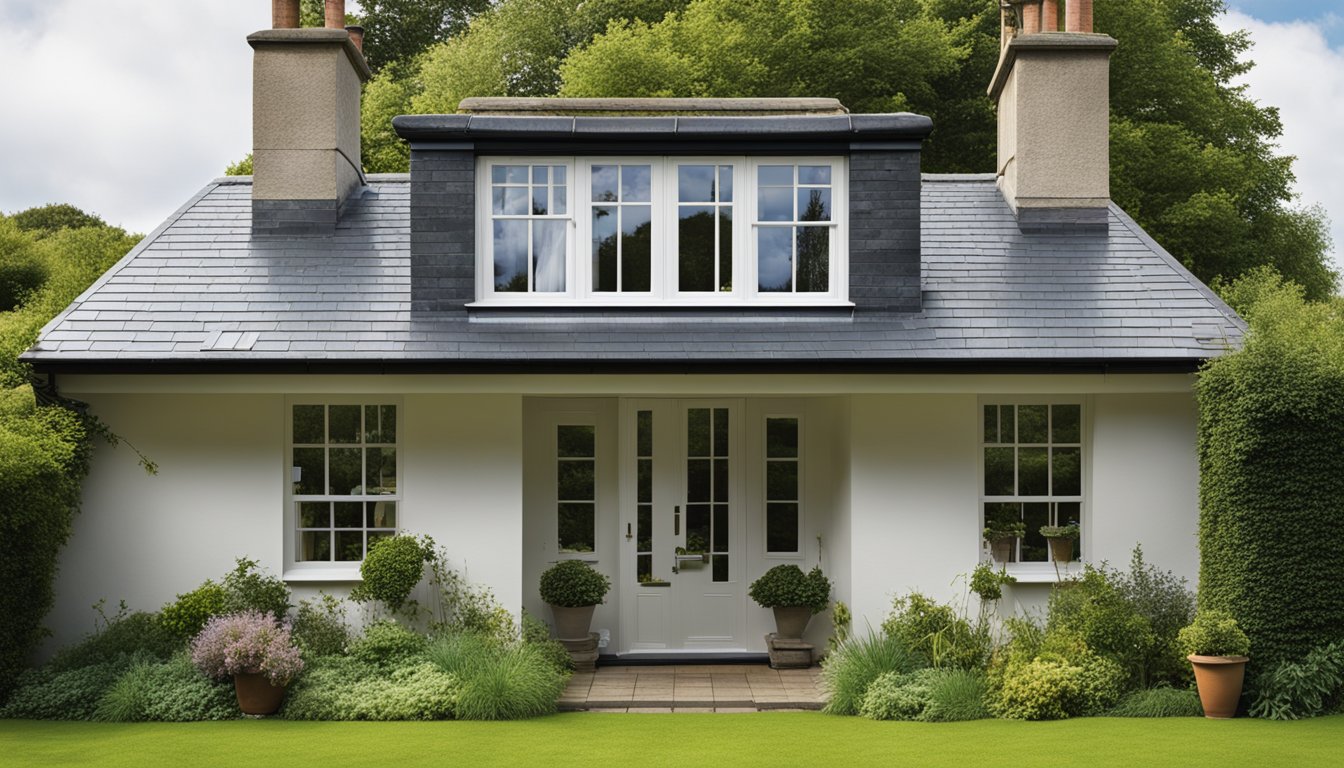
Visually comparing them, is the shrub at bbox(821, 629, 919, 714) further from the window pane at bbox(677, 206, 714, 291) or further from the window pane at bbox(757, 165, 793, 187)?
the window pane at bbox(757, 165, 793, 187)

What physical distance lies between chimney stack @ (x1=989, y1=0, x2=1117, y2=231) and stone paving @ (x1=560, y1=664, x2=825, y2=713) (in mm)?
6019

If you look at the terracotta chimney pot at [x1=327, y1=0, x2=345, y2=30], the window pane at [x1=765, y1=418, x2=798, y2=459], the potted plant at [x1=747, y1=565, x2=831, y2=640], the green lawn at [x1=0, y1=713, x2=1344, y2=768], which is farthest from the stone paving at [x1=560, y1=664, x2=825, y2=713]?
the terracotta chimney pot at [x1=327, y1=0, x2=345, y2=30]

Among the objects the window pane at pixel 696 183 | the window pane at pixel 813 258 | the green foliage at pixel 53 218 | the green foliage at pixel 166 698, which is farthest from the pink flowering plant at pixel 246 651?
the green foliage at pixel 53 218

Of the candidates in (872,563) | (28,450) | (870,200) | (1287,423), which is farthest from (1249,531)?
(28,450)

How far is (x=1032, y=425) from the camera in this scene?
12.5 m

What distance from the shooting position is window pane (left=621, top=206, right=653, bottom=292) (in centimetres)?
1283

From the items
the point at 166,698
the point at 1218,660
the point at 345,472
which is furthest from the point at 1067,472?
the point at 166,698

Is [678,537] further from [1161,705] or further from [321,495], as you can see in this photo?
[1161,705]

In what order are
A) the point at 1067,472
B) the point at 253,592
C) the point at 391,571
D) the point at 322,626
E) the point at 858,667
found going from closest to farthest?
the point at 858,667, the point at 391,571, the point at 253,592, the point at 322,626, the point at 1067,472

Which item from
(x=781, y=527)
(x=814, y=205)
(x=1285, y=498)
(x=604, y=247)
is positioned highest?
(x=814, y=205)

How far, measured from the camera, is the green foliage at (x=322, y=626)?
1163 cm

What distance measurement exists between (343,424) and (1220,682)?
8527mm

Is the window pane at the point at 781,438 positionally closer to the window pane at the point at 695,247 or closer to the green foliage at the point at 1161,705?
the window pane at the point at 695,247

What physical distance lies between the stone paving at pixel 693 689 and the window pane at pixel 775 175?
5138mm
